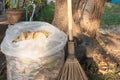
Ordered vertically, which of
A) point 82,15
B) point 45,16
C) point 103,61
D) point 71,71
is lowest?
point 103,61

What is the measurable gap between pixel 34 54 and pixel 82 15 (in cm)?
171

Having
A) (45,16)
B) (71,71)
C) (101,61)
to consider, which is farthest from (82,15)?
(45,16)

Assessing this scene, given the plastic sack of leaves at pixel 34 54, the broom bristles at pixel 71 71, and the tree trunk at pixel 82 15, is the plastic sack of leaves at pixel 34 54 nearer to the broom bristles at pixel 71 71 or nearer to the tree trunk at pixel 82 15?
the broom bristles at pixel 71 71

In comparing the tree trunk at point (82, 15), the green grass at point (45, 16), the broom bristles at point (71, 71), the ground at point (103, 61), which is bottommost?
the ground at point (103, 61)

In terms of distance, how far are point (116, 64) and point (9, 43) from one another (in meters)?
2.30

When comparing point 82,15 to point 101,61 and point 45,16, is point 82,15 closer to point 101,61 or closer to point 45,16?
point 101,61

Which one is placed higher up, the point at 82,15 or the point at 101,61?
the point at 82,15

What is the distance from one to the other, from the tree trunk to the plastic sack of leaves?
1.12 meters

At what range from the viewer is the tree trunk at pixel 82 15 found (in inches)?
219

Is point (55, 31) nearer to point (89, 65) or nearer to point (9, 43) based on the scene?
point (9, 43)

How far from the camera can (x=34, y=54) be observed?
4145mm

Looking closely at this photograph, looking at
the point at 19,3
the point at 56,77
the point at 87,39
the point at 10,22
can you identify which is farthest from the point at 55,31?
the point at 19,3

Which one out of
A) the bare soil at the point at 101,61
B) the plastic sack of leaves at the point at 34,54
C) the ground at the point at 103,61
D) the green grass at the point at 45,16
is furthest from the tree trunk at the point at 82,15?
the green grass at the point at 45,16

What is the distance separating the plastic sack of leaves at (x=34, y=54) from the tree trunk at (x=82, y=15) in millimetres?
1117
